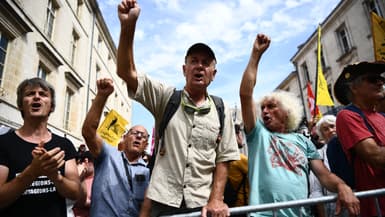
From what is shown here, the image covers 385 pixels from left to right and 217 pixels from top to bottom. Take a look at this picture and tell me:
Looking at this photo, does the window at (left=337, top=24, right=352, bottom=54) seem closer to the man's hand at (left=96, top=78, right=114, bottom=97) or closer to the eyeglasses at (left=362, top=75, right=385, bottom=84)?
the eyeglasses at (left=362, top=75, right=385, bottom=84)

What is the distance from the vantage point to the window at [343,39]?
1385 centimetres

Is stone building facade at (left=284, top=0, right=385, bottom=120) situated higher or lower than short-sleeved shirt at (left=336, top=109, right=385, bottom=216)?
higher

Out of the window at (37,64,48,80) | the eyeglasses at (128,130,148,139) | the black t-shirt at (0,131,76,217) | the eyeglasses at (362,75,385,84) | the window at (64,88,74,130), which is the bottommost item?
the black t-shirt at (0,131,76,217)

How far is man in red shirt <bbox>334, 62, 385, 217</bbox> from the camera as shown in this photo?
1.70m

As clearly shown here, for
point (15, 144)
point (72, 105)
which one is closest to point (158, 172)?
point (15, 144)

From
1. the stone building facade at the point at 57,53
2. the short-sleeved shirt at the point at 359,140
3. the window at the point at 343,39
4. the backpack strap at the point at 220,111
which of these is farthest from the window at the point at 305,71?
the backpack strap at the point at 220,111

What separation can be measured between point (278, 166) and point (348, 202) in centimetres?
47

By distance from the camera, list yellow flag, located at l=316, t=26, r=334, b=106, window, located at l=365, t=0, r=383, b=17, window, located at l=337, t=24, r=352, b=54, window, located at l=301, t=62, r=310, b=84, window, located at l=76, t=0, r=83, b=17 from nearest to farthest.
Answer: yellow flag, located at l=316, t=26, r=334, b=106 < window, located at l=365, t=0, r=383, b=17 < window, located at l=337, t=24, r=352, b=54 < window, located at l=76, t=0, r=83, b=17 < window, located at l=301, t=62, r=310, b=84

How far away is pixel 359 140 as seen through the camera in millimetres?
1740

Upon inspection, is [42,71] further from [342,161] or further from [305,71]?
[305,71]

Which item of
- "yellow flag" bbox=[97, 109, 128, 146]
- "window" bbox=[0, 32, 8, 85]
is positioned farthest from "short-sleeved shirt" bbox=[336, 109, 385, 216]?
"window" bbox=[0, 32, 8, 85]

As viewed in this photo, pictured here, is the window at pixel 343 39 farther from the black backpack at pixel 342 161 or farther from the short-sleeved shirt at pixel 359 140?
the short-sleeved shirt at pixel 359 140

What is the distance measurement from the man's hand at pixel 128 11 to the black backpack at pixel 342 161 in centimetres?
170

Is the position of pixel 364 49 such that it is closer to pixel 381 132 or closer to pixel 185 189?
pixel 381 132
